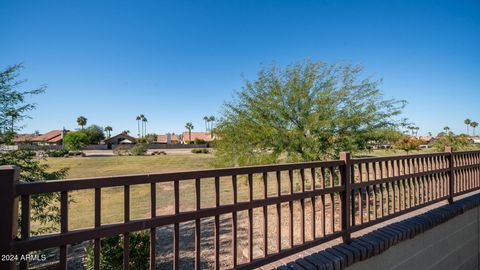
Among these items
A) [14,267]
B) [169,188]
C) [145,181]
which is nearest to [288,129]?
[145,181]

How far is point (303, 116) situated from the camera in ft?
20.5

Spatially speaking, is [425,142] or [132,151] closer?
[132,151]

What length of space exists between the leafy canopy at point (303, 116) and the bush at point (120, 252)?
11.2 ft

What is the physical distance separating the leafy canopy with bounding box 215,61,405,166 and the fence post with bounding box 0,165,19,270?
5109mm

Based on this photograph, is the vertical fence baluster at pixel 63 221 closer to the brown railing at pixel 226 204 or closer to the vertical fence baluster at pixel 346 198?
the brown railing at pixel 226 204

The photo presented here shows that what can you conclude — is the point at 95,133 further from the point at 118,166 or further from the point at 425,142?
the point at 425,142

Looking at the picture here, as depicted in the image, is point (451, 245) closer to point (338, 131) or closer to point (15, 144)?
point (338, 131)

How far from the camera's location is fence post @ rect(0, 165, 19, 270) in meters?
1.20

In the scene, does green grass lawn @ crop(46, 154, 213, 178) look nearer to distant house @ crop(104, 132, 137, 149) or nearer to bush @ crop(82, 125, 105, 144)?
bush @ crop(82, 125, 105, 144)

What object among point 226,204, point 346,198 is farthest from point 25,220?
point 346,198

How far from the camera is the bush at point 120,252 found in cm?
313

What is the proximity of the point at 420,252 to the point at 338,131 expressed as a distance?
3489mm

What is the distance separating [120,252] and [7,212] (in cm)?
235

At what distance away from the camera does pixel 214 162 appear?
6934 millimetres
